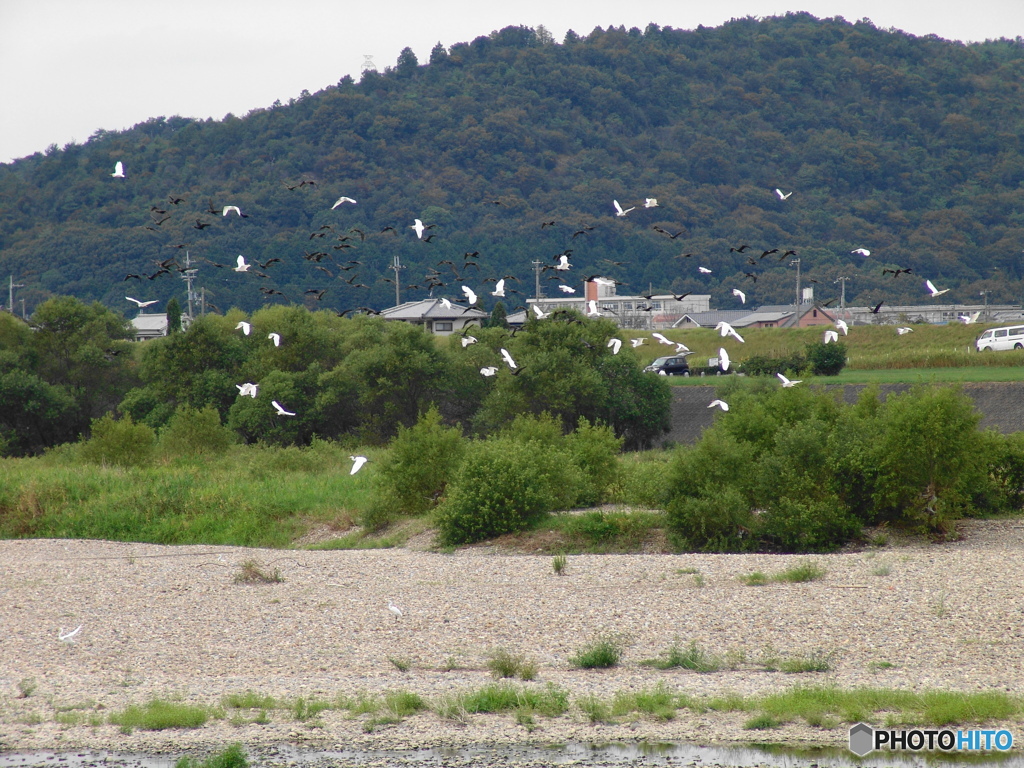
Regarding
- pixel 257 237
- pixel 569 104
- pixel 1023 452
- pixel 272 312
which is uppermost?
pixel 569 104

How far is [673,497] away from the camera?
22312 millimetres

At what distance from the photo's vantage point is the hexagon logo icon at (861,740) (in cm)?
1080

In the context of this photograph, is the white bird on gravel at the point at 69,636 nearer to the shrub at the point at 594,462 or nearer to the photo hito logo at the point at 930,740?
the photo hito logo at the point at 930,740

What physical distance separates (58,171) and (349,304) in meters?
42.7

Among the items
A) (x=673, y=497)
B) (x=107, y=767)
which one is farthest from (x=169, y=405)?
(x=107, y=767)

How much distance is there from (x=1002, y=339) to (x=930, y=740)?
1993 inches

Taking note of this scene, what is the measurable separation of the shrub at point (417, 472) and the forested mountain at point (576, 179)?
5665cm

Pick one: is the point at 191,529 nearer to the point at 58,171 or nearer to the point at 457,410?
the point at 457,410

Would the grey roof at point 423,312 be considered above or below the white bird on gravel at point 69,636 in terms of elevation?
above

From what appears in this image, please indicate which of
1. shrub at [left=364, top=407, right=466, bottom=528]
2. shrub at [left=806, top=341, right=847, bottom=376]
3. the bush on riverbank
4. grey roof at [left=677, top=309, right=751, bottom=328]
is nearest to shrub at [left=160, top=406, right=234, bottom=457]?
shrub at [left=364, top=407, right=466, bottom=528]

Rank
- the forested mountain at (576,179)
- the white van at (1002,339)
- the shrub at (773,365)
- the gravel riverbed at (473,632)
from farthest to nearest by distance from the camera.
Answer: the forested mountain at (576,179), the white van at (1002,339), the shrub at (773,365), the gravel riverbed at (473,632)

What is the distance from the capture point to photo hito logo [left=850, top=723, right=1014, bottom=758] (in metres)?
10.7

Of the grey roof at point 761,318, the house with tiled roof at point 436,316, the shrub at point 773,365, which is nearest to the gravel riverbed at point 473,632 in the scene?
the shrub at point 773,365

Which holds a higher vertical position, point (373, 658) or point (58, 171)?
point (58, 171)
